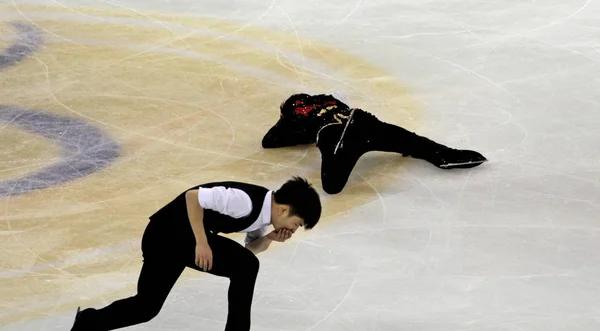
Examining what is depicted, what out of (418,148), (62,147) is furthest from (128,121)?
(418,148)

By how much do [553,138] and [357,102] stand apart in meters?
1.44

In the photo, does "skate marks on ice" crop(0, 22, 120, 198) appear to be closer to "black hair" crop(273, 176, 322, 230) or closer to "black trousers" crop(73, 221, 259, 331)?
"black trousers" crop(73, 221, 259, 331)

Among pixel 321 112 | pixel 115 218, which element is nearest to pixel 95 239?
pixel 115 218

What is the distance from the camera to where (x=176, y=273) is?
420 centimetres

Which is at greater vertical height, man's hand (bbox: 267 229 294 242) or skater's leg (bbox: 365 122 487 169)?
man's hand (bbox: 267 229 294 242)

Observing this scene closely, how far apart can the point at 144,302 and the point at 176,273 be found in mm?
180

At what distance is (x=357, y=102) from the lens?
300 inches

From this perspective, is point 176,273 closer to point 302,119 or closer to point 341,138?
point 341,138

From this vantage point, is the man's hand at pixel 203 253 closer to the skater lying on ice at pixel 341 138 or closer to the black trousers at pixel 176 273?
the black trousers at pixel 176 273

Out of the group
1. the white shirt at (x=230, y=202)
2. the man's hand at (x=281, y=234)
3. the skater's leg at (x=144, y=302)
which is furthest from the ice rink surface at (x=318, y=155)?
the white shirt at (x=230, y=202)

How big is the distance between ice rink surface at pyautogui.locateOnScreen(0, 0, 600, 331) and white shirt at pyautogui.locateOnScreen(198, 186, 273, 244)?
97 cm

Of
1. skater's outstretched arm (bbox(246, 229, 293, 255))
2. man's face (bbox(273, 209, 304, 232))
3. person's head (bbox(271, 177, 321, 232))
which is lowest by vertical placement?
skater's outstretched arm (bbox(246, 229, 293, 255))

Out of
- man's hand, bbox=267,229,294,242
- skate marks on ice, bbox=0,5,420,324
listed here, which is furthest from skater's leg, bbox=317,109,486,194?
man's hand, bbox=267,229,294,242

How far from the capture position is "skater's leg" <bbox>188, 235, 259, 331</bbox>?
13.4ft
